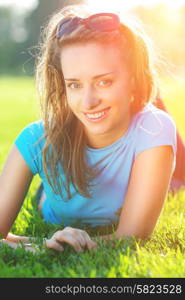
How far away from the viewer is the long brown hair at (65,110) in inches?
124

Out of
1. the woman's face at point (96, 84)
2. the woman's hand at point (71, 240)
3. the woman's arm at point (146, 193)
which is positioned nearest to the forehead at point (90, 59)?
the woman's face at point (96, 84)

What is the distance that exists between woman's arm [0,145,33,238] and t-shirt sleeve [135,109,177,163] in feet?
2.14

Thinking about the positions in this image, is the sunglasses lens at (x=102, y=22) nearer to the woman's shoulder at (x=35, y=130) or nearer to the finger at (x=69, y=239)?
the woman's shoulder at (x=35, y=130)

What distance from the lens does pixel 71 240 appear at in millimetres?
2670

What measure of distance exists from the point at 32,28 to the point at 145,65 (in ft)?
107

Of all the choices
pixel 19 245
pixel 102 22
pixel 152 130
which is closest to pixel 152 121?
pixel 152 130

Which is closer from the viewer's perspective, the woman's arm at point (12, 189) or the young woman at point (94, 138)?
the young woman at point (94, 138)

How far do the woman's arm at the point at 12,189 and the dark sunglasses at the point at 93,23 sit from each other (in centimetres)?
75

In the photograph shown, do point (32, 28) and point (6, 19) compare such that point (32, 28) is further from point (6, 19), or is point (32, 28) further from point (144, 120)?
point (144, 120)

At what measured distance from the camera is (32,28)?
35.0 meters

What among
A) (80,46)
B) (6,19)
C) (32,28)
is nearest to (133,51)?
(80,46)

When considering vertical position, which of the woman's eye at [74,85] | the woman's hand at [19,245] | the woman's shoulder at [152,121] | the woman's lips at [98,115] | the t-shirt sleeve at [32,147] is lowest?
the woman's hand at [19,245]

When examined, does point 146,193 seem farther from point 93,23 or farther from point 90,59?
point 93,23

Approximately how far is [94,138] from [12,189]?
0.52 metres
